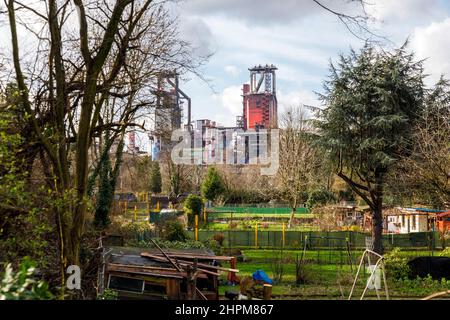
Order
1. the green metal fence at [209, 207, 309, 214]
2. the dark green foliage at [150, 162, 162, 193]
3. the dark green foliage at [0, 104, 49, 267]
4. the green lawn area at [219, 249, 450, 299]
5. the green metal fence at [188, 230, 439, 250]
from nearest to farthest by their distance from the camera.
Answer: the dark green foliage at [0, 104, 49, 267] → the green lawn area at [219, 249, 450, 299] → the green metal fence at [188, 230, 439, 250] → the green metal fence at [209, 207, 309, 214] → the dark green foliage at [150, 162, 162, 193]

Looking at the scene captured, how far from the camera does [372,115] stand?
75.9 ft

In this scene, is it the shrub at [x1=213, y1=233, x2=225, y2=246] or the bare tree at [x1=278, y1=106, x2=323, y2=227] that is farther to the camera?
the bare tree at [x1=278, y1=106, x2=323, y2=227]

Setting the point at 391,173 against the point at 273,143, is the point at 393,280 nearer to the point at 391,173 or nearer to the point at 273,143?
the point at 391,173

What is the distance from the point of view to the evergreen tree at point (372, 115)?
22.6m

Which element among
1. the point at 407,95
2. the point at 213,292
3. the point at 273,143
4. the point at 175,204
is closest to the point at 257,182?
the point at 273,143

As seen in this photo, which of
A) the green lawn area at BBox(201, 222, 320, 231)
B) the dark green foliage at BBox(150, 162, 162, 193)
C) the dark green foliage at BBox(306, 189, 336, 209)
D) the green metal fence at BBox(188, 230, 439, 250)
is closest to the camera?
the green metal fence at BBox(188, 230, 439, 250)

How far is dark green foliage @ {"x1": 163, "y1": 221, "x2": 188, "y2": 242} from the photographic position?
71.4ft

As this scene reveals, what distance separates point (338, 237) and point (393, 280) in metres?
8.67

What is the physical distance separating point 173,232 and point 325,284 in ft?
23.3

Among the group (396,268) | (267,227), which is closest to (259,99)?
(267,227)

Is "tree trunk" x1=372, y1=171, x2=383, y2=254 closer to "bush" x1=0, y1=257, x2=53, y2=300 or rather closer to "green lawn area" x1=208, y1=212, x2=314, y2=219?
"green lawn area" x1=208, y1=212, x2=314, y2=219

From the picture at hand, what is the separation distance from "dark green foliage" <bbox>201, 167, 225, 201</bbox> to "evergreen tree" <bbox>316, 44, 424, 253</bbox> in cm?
2161

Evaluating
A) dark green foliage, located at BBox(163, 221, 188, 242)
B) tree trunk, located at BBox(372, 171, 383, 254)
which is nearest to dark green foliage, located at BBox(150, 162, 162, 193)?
dark green foliage, located at BBox(163, 221, 188, 242)

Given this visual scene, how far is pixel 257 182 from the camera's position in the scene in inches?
1929
